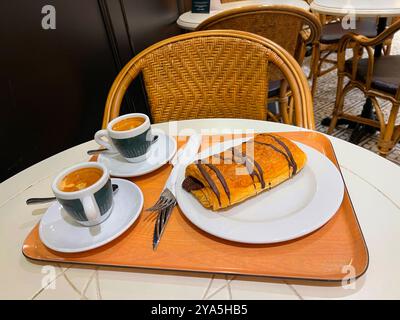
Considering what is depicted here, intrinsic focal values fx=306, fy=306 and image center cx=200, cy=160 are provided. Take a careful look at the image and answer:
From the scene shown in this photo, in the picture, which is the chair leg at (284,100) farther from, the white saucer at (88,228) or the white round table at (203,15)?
the white saucer at (88,228)

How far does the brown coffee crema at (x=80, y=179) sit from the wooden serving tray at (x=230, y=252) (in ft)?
0.29

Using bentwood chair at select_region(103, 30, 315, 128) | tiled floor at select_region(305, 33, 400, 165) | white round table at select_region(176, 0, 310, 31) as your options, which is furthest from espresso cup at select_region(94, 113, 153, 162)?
tiled floor at select_region(305, 33, 400, 165)

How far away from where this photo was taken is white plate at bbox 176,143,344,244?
40 cm

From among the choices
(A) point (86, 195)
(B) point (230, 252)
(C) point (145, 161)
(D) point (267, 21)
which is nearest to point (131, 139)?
(C) point (145, 161)

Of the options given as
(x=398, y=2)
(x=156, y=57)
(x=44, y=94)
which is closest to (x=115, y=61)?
(x=44, y=94)

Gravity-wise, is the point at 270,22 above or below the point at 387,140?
above

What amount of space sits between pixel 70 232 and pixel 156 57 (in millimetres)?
640

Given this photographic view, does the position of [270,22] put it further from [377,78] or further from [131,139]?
[131,139]

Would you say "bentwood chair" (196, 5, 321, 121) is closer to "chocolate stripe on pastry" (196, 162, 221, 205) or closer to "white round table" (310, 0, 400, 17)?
"white round table" (310, 0, 400, 17)

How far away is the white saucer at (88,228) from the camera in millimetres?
429

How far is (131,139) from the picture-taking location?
564 mm

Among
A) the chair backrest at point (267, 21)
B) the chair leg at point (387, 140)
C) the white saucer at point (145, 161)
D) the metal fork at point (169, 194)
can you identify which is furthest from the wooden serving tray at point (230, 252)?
the chair leg at point (387, 140)

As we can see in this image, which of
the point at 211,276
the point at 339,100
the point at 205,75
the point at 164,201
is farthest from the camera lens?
the point at 339,100

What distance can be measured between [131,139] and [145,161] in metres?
0.06
